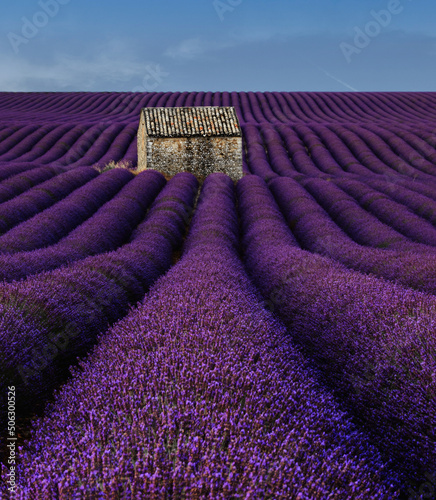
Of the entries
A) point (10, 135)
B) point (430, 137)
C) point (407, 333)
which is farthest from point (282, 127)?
point (407, 333)

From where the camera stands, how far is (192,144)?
16547 mm

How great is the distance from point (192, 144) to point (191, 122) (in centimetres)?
96

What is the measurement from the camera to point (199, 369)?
2.04 metres

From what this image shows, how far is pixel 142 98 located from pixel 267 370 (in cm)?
4060

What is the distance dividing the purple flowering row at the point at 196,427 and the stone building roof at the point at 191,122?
1408cm

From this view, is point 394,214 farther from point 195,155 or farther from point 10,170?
point 10,170

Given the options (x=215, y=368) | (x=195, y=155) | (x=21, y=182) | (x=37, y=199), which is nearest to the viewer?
(x=215, y=368)

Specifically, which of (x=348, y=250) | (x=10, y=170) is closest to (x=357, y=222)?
(x=348, y=250)

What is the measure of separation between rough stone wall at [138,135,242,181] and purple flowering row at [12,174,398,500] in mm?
14035

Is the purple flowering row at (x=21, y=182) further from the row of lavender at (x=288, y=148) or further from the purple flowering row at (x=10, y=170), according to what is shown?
the row of lavender at (x=288, y=148)

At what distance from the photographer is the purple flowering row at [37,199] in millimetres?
9070

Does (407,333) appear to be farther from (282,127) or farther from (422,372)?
(282,127)

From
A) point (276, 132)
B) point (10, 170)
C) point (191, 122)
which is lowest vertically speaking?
point (10, 170)

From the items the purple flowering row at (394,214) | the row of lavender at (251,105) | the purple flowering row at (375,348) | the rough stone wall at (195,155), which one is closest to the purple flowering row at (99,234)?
the rough stone wall at (195,155)
